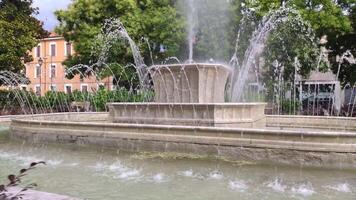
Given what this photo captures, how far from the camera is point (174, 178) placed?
884cm

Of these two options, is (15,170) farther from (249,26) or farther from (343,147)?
(249,26)

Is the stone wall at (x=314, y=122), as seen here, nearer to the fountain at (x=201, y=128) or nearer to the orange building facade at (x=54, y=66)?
the fountain at (x=201, y=128)

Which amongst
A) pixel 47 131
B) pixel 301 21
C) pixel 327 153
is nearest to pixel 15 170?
pixel 47 131

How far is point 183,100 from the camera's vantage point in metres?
15.3

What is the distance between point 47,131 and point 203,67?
4711mm

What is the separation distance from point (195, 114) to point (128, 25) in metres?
22.1

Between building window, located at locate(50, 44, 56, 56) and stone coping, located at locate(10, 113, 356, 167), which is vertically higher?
building window, located at locate(50, 44, 56, 56)

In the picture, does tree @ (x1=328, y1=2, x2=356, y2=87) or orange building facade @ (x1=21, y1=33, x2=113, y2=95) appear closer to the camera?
tree @ (x1=328, y1=2, x2=356, y2=87)

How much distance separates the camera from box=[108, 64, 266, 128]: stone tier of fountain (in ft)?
44.9

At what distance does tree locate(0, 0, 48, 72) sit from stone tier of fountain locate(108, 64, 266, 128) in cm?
1755

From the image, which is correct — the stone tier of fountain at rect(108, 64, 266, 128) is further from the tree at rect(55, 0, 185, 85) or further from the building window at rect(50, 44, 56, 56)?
the building window at rect(50, 44, 56, 56)

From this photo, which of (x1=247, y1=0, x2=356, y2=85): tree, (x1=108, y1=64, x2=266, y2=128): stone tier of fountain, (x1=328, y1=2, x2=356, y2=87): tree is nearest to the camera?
(x1=108, y1=64, x2=266, y2=128): stone tier of fountain

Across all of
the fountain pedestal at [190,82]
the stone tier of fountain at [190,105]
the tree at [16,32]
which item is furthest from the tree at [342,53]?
the tree at [16,32]

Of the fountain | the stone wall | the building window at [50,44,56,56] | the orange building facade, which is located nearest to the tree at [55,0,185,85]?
the fountain
